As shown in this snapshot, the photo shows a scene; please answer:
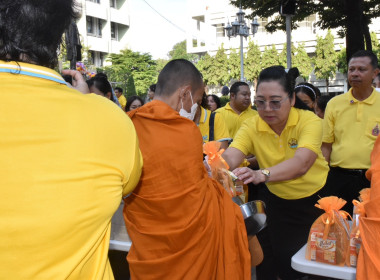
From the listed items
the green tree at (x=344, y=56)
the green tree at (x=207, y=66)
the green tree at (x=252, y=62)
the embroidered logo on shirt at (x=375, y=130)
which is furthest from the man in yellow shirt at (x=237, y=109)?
the green tree at (x=207, y=66)

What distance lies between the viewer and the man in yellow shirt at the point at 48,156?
92 cm

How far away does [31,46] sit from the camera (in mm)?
1004

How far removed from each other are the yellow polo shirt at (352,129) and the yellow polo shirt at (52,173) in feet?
10.4

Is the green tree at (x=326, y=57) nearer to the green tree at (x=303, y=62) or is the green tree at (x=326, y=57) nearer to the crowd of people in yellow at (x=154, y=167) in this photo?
the green tree at (x=303, y=62)

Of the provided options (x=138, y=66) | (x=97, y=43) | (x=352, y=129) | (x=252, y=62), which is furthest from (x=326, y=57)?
(x=352, y=129)

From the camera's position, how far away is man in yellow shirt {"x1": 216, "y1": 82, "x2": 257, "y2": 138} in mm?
Answer: 5262

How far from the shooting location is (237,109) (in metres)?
5.46

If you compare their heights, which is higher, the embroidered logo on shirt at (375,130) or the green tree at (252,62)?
the green tree at (252,62)

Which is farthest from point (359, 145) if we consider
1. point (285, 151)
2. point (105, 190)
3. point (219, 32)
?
point (219, 32)

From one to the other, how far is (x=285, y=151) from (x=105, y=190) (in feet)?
6.35

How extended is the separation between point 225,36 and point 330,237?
32.6m

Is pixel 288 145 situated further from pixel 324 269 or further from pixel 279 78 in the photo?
pixel 324 269

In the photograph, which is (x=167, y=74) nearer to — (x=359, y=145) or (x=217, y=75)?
(x=359, y=145)

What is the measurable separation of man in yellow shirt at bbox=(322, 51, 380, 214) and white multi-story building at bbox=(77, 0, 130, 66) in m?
28.8
